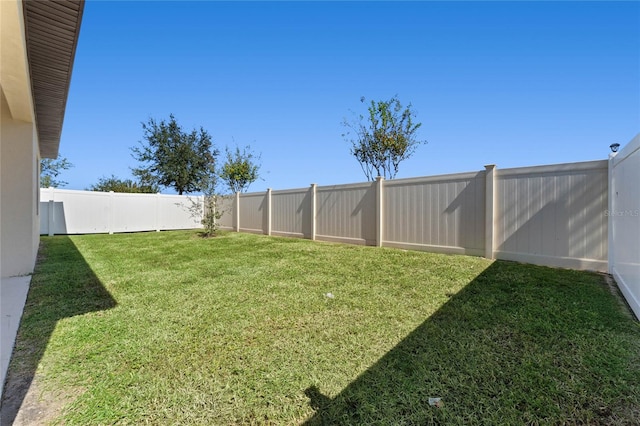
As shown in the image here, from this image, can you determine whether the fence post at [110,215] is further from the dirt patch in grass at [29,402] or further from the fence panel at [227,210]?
the dirt patch in grass at [29,402]

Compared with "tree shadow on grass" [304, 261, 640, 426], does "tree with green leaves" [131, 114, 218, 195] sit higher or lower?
higher

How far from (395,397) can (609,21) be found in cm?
748

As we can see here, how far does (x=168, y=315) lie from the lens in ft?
10.7

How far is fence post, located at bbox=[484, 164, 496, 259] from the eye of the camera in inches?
222

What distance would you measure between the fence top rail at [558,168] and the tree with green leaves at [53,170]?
2782 cm

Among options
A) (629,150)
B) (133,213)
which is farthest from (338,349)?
(133,213)

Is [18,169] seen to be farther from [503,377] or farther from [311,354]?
[503,377]

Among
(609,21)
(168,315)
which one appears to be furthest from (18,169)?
(609,21)

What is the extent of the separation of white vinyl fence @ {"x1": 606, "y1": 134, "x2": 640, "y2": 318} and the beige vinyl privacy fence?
0.33 m

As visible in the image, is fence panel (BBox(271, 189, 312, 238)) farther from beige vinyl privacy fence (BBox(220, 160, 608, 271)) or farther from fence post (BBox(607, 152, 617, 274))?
fence post (BBox(607, 152, 617, 274))

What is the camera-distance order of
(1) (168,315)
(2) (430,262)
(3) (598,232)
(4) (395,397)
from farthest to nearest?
(2) (430,262) < (3) (598,232) < (1) (168,315) < (4) (395,397)

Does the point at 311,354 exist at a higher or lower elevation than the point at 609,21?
lower

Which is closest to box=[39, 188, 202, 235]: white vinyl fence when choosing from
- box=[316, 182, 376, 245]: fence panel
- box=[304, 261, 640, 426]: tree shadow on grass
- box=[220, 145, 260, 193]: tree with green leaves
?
box=[220, 145, 260, 193]: tree with green leaves

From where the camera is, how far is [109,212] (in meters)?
13.4
